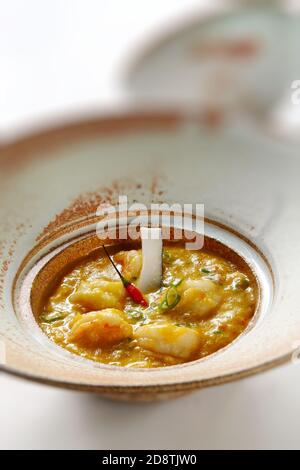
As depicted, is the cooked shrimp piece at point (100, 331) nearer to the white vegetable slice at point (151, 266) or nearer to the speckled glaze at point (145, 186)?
the speckled glaze at point (145, 186)

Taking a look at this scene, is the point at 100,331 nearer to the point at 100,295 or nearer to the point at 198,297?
the point at 100,295

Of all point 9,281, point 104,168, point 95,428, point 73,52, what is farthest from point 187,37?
point 95,428

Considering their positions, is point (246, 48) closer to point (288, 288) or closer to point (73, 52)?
point (73, 52)

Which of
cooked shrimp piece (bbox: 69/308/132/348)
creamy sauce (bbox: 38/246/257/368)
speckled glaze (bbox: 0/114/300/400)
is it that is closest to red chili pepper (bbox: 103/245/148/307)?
creamy sauce (bbox: 38/246/257/368)

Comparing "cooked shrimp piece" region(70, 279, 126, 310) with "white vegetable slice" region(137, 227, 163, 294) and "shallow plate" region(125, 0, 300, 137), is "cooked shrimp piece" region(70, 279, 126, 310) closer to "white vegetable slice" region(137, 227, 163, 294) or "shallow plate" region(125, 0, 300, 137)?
"white vegetable slice" region(137, 227, 163, 294)

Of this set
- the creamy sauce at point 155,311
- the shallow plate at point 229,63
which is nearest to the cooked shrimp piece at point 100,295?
the creamy sauce at point 155,311
